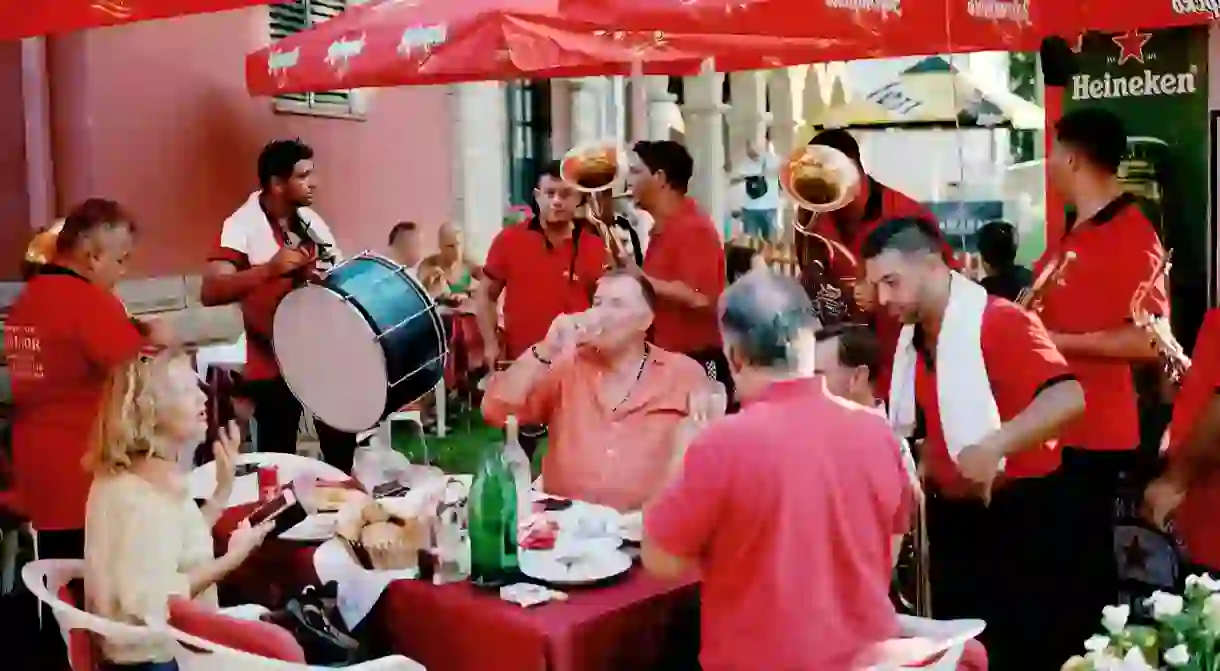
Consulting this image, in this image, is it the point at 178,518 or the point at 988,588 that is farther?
the point at 988,588

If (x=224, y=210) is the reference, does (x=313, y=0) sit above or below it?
above

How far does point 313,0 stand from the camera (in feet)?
23.8

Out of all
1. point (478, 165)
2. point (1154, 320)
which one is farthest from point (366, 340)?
point (478, 165)

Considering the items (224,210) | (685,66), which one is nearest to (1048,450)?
(685,66)

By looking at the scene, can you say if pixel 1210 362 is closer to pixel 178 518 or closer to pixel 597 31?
pixel 597 31

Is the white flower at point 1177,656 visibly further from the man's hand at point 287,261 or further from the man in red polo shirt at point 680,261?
the man's hand at point 287,261

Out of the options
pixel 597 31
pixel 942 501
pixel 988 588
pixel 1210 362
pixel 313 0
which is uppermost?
pixel 313 0

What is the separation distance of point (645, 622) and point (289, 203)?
2.68m

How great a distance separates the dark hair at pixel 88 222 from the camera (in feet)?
11.7

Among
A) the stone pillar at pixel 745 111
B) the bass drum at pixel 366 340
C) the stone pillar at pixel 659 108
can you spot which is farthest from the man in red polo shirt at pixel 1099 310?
the stone pillar at pixel 745 111

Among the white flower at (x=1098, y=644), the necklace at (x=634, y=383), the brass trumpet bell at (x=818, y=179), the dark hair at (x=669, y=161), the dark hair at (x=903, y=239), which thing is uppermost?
the dark hair at (x=669, y=161)

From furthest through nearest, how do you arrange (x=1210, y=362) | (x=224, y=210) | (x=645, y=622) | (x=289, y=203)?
(x=224, y=210), (x=289, y=203), (x=1210, y=362), (x=645, y=622)

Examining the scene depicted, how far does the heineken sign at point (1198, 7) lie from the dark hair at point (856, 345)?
149cm

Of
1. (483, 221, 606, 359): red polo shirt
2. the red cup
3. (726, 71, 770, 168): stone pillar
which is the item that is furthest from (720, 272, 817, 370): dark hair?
(726, 71, 770, 168): stone pillar
